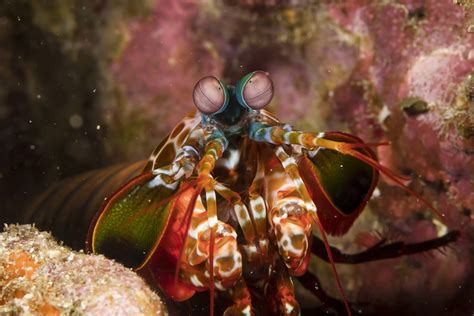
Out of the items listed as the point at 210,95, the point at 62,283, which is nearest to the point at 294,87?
the point at 210,95

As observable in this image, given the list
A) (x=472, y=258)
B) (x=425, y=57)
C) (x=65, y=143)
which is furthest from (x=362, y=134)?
(x=65, y=143)

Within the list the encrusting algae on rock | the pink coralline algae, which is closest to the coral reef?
the pink coralline algae

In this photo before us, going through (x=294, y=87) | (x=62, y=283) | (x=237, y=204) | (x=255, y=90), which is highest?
(x=255, y=90)

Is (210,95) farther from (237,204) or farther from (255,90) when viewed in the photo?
(237,204)

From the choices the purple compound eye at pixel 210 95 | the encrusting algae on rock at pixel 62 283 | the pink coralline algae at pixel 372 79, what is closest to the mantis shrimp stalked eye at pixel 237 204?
the purple compound eye at pixel 210 95

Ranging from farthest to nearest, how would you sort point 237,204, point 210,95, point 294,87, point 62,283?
point 294,87, point 237,204, point 210,95, point 62,283

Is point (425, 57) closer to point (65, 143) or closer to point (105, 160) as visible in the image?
point (105, 160)
